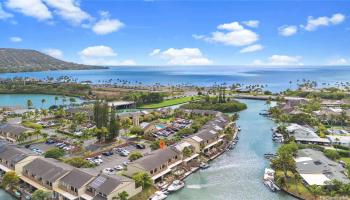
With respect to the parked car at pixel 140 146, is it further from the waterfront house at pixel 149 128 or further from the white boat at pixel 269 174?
the white boat at pixel 269 174

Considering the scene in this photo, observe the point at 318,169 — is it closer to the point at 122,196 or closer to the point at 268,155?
the point at 268,155

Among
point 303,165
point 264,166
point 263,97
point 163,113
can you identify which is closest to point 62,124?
point 163,113

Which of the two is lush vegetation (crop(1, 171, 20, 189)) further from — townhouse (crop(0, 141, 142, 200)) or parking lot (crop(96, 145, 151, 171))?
parking lot (crop(96, 145, 151, 171))

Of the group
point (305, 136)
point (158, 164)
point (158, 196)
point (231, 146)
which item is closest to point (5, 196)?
point (158, 196)

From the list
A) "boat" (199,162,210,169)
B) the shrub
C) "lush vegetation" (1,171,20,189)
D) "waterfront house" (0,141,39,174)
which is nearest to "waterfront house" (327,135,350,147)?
the shrub

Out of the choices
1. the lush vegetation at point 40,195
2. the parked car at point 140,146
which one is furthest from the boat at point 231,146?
the lush vegetation at point 40,195

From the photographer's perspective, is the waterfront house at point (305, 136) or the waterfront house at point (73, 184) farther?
the waterfront house at point (305, 136)

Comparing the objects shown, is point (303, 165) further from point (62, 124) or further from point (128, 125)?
point (62, 124)
